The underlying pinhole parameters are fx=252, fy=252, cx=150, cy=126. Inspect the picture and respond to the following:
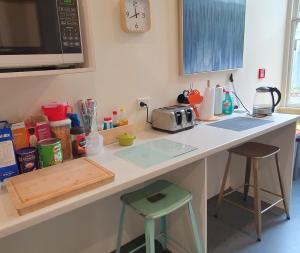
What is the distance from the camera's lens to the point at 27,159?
1.14 metres

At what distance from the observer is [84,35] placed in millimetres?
1172

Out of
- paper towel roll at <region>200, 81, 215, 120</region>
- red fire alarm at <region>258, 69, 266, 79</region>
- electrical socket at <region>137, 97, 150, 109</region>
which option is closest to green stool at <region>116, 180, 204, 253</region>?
electrical socket at <region>137, 97, 150, 109</region>

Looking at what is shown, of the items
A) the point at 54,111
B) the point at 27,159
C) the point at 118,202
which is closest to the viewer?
the point at 27,159

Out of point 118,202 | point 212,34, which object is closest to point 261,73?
Result: point 212,34

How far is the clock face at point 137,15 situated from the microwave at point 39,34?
515 millimetres

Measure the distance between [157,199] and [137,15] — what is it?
1.14 m

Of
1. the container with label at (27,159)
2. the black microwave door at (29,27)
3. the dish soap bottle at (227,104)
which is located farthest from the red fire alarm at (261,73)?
the container with label at (27,159)

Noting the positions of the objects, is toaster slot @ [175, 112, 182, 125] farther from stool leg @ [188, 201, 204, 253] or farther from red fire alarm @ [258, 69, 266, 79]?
red fire alarm @ [258, 69, 266, 79]

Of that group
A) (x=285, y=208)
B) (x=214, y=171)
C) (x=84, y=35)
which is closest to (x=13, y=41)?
(x=84, y=35)

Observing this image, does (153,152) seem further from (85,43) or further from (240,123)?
(240,123)

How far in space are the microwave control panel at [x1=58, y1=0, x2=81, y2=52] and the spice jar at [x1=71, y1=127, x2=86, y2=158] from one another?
413mm

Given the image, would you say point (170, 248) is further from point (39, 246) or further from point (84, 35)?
point (84, 35)

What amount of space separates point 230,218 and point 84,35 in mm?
1852

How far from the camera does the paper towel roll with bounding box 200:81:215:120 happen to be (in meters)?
1.96
